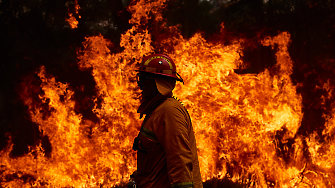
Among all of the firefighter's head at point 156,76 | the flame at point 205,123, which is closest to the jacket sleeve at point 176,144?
the firefighter's head at point 156,76

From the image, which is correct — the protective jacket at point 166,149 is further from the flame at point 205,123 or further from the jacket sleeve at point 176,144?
the flame at point 205,123

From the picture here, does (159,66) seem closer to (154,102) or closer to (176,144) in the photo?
(154,102)

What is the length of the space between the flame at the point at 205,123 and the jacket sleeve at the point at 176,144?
18.2ft

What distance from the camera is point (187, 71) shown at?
804cm

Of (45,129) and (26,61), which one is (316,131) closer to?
(45,129)

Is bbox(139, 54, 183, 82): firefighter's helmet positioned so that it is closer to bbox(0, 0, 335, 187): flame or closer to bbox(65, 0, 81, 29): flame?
bbox(0, 0, 335, 187): flame

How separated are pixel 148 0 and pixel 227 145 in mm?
4616

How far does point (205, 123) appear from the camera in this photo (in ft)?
27.3

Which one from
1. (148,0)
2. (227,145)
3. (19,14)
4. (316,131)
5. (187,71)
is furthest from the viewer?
(19,14)

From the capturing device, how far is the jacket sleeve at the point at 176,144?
1.94 meters

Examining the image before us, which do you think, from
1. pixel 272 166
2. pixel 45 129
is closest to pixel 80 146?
pixel 45 129

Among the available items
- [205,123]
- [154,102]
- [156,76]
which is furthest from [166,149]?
[205,123]

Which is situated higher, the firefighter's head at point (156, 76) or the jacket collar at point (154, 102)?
the firefighter's head at point (156, 76)

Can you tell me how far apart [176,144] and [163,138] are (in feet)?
0.34
